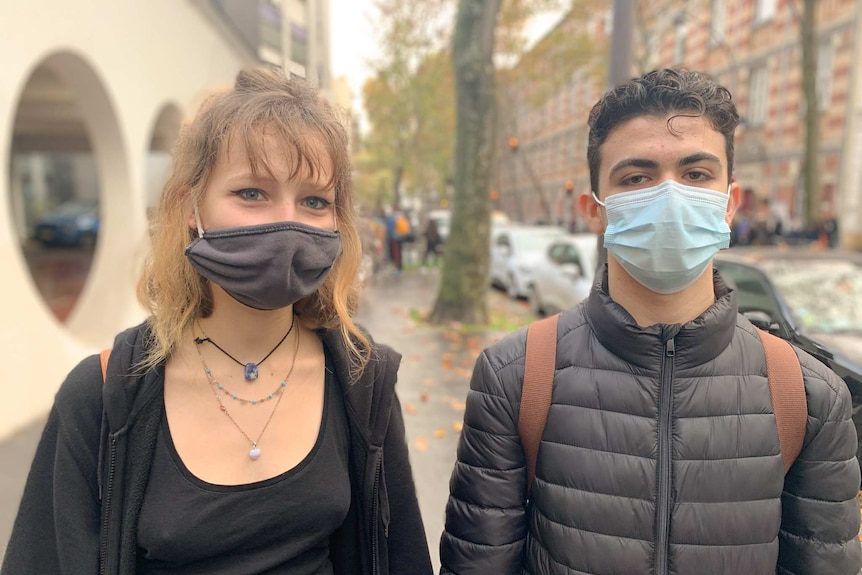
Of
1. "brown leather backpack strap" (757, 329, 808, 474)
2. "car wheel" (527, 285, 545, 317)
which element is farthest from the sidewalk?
"brown leather backpack strap" (757, 329, 808, 474)

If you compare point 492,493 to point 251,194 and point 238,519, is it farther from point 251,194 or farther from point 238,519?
point 251,194

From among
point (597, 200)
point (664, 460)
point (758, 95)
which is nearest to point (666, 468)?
point (664, 460)

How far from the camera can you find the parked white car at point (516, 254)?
13.2 meters

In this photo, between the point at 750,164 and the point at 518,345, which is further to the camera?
the point at 750,164

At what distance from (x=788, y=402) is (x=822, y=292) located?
4.06m

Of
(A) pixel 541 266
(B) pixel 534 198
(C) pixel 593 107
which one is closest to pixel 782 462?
(C) pixel 593 107

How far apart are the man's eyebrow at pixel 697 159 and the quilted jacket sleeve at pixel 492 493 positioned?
688 millimetres

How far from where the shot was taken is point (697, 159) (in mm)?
1548

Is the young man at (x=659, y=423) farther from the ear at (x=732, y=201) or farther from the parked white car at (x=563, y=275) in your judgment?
the parked white car at (x=563, y=275)

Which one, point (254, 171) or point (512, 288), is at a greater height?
point (254, 171)

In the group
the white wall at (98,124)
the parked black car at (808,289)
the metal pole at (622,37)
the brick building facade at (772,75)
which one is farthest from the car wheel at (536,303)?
the brick building facade at (772,75)

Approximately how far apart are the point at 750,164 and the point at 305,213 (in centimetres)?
2686

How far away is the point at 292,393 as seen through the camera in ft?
5.63

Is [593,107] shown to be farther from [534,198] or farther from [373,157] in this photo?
[534,198]
